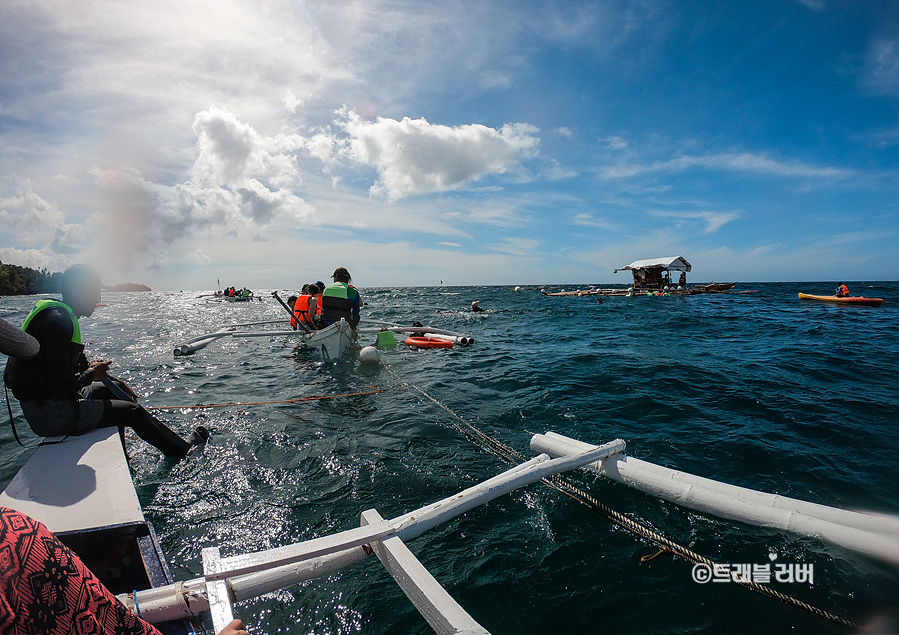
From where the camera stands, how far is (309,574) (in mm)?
2582

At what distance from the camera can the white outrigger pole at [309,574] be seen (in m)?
2.10

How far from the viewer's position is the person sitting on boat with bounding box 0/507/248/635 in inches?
46.3

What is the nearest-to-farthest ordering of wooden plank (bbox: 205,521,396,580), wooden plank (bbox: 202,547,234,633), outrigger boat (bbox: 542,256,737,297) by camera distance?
1. wooden plank (bbox: 202,547,234,633)
2. wooden plank (bbox: 205,521,396,580)
3. outrigger boat (bbox: 542,256,737,297)

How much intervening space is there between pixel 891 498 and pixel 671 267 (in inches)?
1789

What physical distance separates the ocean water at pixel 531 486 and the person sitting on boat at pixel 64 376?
3.40ft

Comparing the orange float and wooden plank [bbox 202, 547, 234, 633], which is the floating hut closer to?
the orange float

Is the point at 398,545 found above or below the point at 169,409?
above

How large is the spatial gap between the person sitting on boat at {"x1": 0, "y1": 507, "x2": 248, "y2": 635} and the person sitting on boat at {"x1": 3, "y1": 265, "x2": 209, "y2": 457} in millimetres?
3388

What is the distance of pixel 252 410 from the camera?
7531 millimetres

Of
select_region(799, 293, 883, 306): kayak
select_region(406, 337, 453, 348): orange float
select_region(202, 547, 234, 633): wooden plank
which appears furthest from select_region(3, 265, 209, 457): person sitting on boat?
select_region(799, 293, 883, 306): kayak

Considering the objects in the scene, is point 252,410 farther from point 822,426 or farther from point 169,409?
point 822,426

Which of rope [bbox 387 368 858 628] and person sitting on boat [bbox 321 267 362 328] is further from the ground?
person sitting on boat [bbox 321 267 362 328]

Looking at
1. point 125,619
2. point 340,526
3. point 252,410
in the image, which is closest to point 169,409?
point 252,410

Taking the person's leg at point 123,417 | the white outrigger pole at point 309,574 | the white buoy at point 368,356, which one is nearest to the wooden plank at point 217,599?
the white outrigger pole at point 309,574
